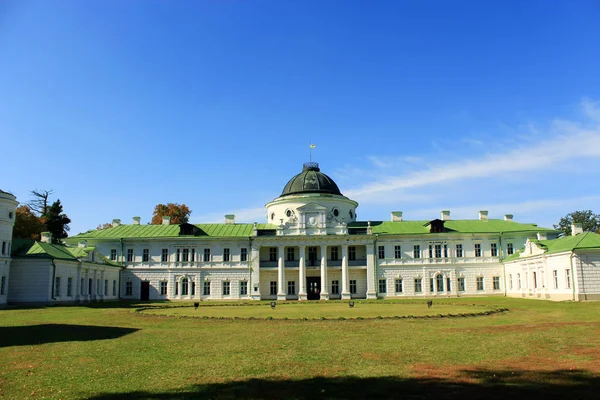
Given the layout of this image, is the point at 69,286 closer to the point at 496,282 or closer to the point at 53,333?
the point at 53,333

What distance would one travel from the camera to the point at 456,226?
188ft

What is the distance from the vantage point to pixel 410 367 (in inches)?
456

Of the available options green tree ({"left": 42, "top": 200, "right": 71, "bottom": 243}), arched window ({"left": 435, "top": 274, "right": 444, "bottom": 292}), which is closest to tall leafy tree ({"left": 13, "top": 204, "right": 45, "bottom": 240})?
green tree ({"left": 42, "top": 200, "right": 71, "bottom": 243})

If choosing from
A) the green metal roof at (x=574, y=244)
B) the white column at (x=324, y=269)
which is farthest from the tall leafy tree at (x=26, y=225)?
the green metal roof at (x=574, y=244)

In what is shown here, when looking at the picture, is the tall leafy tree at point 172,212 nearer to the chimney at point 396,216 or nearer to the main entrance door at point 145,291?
the main entrance door at point 145,291

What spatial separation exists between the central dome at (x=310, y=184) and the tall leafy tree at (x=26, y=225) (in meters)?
30.5

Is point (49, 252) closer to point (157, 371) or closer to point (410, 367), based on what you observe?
point (157, 371)

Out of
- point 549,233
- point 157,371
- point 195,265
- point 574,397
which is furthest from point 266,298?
point 574,397

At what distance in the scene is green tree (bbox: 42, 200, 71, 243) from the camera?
218 ft

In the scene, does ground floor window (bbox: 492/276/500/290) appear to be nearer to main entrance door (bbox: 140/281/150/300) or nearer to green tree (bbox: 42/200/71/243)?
main entrance door (bbox: 140/281/150/300)

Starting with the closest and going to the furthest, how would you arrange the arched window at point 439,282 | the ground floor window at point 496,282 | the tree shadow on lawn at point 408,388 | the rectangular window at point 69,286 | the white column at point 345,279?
the tree shadow on lawn at point 408,388 < the rectangular window at point 69,286 < the white column at point 345,279 < the ground floor window at point 496,282 < the arched window at point 439,282

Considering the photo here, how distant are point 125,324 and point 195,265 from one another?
110 ft

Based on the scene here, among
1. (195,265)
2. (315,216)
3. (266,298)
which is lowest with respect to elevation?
(266,298)

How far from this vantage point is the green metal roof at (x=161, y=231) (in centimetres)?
5675
